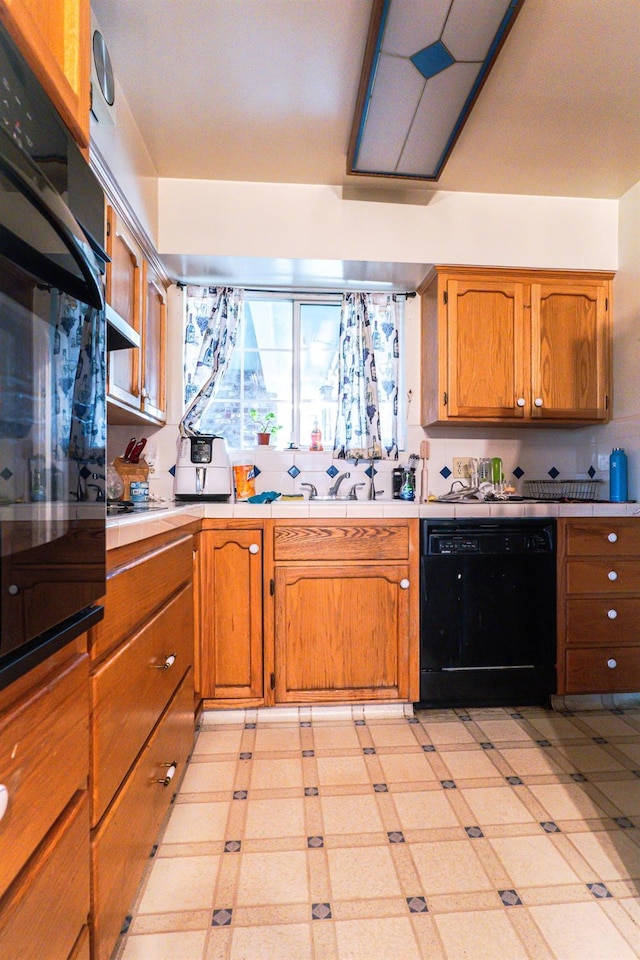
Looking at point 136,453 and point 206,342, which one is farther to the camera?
point 206,342

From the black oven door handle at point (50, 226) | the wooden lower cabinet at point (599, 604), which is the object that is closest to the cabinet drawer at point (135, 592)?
the black oven door handle at point (50, 226)

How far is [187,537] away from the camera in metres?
1.80

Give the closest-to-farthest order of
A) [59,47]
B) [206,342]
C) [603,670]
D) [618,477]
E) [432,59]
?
[59,47] < [432,59] < [603,670] < [618,477] < [206,342]

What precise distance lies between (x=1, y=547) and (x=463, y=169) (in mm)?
2653

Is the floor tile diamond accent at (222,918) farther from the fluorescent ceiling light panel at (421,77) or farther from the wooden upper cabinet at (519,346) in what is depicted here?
the fluorescent ceiling light panel at (421,77)

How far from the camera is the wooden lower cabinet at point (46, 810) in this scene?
0.57 m

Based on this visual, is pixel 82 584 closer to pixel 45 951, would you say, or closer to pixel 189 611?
pixel 45 951

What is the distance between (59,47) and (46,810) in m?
1.07

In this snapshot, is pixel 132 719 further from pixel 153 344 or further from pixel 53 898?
pixel 153 344

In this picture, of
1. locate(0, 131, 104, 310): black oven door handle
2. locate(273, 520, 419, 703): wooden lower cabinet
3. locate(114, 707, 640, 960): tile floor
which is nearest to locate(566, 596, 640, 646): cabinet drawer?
locate(114, 707, 640, 960): tile floor

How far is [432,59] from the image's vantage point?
64.7 inches

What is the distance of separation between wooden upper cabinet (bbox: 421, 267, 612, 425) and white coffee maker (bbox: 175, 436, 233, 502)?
115cm

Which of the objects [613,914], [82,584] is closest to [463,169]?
[82,584]

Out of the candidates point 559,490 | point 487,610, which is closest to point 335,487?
point 487,610
